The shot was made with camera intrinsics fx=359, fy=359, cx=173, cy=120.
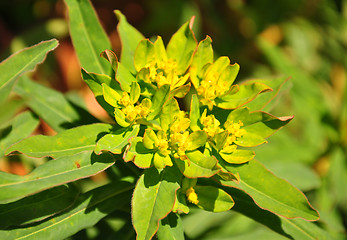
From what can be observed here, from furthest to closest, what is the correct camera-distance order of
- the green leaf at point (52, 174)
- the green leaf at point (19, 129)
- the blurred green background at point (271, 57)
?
the blurred green background at point (271, 57), the green leaf at point (19, 129), the green leaf at point (52, 174)

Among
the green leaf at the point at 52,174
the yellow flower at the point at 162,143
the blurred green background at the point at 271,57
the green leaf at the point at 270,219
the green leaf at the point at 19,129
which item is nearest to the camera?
the green leaf at the point at 52,174

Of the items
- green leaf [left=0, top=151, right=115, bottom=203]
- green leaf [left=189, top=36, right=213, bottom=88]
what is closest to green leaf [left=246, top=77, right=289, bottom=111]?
green leaf [left=189, top=36, right=213, bottom=88]

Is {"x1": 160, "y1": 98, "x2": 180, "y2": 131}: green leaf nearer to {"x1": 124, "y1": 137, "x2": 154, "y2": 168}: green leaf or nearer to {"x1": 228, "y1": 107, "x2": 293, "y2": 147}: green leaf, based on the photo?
{"x1": 124, "y1": 137, "x2": 154, "y2": 168}: green leaf

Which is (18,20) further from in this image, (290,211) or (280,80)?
(290,211)

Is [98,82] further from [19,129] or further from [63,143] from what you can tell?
[19,129]

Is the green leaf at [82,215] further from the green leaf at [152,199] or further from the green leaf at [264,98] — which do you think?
the green leaf at [264,98]

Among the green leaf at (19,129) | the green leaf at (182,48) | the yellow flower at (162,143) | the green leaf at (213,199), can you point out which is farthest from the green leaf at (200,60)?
the green leaf at (19,129)

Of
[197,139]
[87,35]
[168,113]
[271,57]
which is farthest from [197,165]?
[271,57]

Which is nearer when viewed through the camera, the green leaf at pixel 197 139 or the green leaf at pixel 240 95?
the green leaf at pixel 197 139
